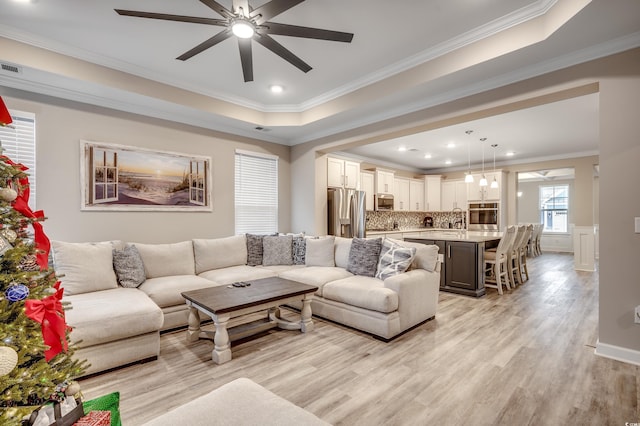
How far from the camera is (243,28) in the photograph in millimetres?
2230

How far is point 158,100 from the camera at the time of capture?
3.70 meters

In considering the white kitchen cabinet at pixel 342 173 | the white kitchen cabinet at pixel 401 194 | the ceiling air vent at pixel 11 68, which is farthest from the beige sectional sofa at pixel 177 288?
the white kitchen cabinet at pixel 401 194

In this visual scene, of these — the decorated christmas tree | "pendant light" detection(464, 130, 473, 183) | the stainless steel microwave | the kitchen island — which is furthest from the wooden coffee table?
the stainless steel microwave

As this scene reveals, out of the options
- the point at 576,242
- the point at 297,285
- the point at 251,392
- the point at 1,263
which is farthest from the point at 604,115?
the point at 576,242

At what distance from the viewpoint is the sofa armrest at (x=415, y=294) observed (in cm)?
311

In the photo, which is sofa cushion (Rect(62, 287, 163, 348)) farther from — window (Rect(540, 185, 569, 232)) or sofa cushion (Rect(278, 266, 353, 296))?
window (Rect(540, 185, 569, 232))

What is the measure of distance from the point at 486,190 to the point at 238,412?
8412 mm

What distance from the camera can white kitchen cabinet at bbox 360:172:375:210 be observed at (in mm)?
7010

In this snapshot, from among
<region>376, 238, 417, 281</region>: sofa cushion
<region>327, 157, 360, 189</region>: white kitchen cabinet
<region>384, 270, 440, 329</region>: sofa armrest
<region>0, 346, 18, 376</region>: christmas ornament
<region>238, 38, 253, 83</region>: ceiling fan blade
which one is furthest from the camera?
<region>327, 157, 360, 189</region>: white kitchen cabinet

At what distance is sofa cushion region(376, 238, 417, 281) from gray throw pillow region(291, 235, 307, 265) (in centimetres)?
130

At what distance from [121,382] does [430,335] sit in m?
2.78

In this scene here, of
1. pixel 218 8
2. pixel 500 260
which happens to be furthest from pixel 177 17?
pixel 500 260

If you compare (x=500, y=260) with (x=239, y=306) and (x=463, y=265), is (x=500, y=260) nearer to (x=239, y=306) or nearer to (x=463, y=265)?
(x=463, y=265)

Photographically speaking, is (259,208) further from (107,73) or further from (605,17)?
(605,17)
